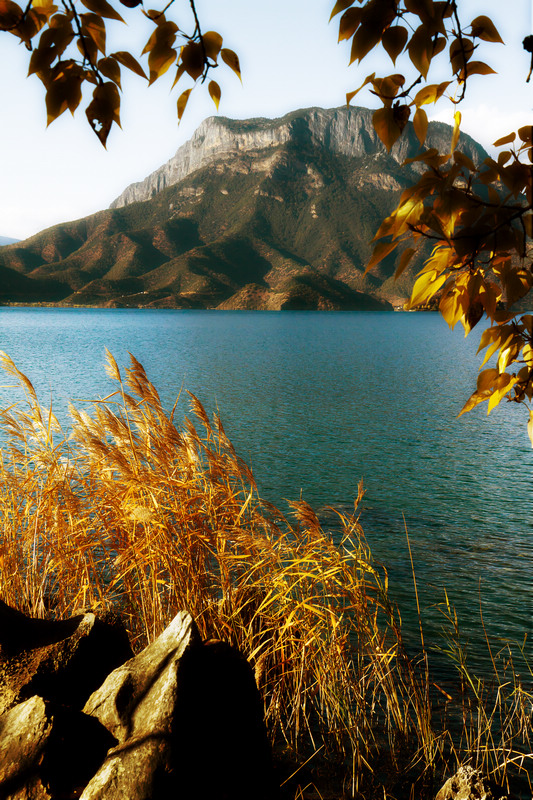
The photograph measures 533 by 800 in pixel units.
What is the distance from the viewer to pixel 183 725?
9.87 ft

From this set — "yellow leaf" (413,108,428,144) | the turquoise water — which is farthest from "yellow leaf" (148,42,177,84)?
the turquoise water

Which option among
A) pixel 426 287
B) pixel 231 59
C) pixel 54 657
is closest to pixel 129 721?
pixel 54 657

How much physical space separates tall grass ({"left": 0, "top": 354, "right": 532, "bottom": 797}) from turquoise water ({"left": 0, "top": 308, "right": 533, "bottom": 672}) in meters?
1.78

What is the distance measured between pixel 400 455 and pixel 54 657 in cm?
1413

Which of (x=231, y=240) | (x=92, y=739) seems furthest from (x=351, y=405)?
(x=231, y=240)

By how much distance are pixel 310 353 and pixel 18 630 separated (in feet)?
158

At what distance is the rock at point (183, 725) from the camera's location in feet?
9.21

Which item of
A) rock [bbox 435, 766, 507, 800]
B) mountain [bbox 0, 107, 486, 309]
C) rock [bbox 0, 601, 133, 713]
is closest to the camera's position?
rock [bbox 435, 766, 507, 800]

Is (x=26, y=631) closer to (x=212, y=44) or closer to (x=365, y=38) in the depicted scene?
(x=212, y=44)

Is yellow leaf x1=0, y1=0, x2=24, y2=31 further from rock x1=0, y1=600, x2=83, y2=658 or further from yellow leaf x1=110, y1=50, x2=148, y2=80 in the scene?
rock x1=0, y1=600, x2=83, y2=658

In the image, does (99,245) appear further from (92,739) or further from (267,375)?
(92,739)

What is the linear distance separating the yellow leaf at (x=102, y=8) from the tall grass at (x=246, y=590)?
3322 mm

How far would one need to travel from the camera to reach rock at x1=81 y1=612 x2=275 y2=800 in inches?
111

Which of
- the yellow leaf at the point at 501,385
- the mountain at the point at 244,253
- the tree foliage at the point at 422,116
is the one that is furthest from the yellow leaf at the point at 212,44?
the mountain at the point at 244,253
